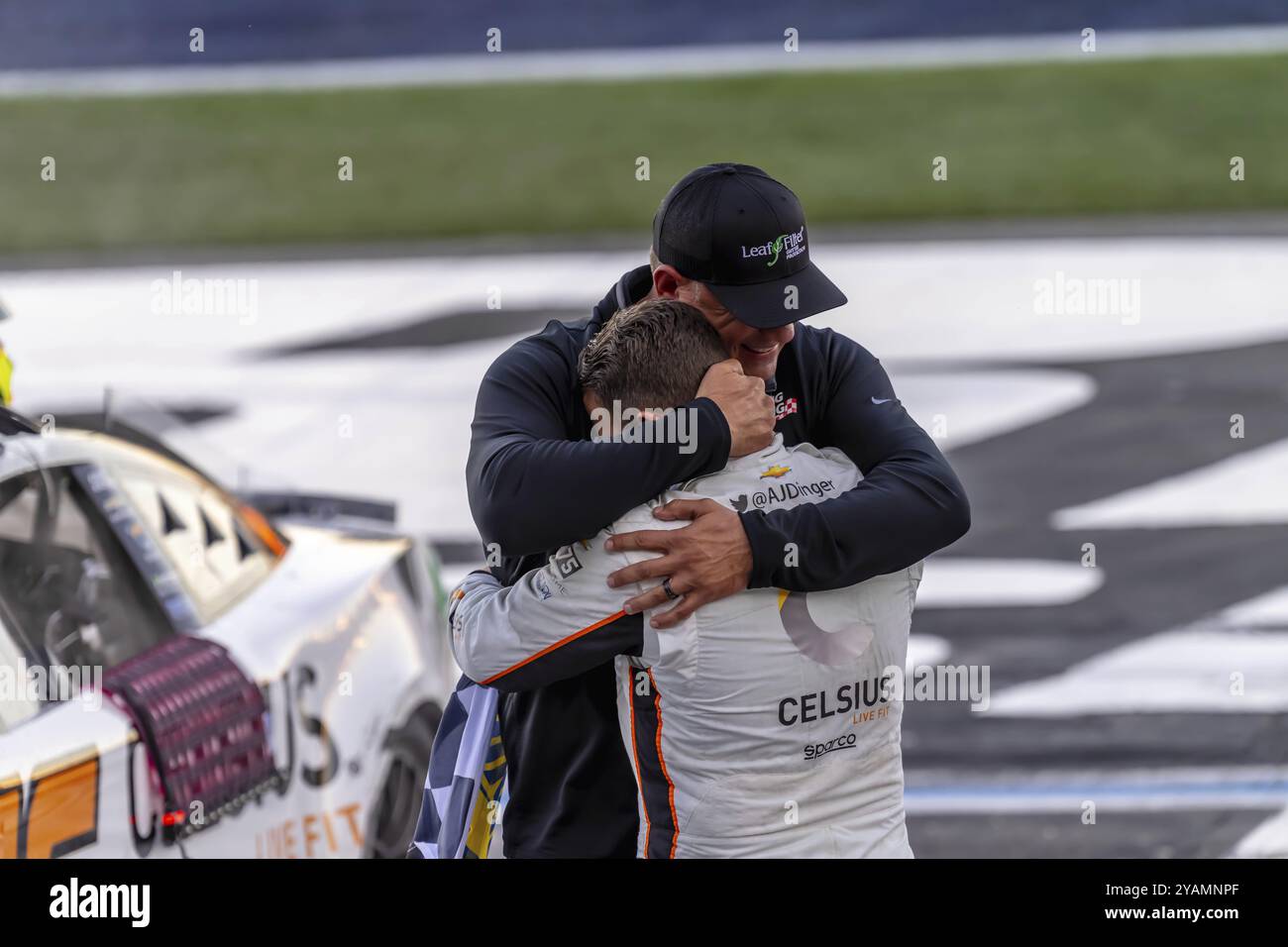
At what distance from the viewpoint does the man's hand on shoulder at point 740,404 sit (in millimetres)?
2881

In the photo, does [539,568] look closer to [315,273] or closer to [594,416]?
[594,416]

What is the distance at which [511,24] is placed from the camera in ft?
80.1

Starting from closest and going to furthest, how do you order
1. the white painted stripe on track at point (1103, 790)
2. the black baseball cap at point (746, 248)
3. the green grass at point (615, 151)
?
the black baseball cap at point (746, 248)
the white painted stripe on track at point (1103, 790)
the green grass at point (615, 151)

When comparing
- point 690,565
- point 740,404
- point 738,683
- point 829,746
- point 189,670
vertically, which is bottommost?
point 189,670

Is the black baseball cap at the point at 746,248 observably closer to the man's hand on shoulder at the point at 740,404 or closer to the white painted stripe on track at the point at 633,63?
the man's hand on shoulder at the point at 740,404

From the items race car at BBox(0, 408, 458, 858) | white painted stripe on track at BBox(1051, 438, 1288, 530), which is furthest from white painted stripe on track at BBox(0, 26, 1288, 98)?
race car at BBox(0, 408, 458, 858)

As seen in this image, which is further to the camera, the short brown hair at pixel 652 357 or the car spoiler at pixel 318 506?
the car spoiler at pixel 318 506

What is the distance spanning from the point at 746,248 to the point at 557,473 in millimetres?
572

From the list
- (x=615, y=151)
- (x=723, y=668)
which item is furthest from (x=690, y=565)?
(x=615, y=151)

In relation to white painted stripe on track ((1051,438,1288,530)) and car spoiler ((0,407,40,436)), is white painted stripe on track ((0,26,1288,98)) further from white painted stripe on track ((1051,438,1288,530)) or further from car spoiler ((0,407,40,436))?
car spoiler ((0,407,40,436))

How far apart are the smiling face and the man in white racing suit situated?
0.14 metres

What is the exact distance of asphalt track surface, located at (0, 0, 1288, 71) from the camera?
72.2 ft

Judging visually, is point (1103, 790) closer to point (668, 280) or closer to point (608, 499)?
point (668, 280)

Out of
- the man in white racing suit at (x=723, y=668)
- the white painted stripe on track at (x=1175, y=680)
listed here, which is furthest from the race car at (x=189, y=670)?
the white painted stripe on track at (x=1175, y=680)
